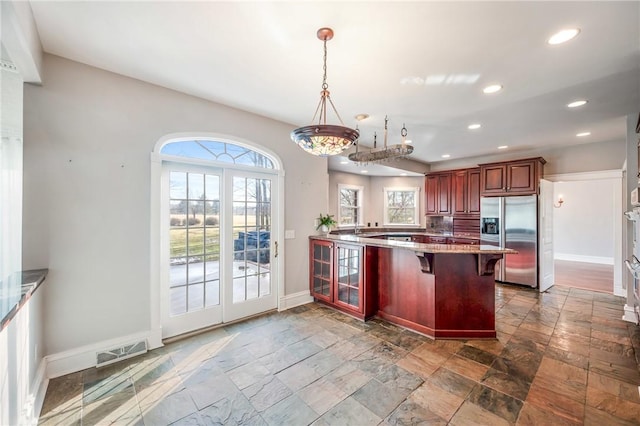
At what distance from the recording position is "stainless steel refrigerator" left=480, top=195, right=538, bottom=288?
4.99 metres

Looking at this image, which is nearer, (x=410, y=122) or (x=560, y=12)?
(x=560, y=12)

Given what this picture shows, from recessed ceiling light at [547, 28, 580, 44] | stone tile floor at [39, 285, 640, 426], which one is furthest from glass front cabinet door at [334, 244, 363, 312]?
recessed ceiling light at [547, 28, 580, 44]

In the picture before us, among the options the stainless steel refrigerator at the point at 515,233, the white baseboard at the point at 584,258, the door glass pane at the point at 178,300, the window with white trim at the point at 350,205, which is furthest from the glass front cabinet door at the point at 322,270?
the white baseboard at the point at 584,258

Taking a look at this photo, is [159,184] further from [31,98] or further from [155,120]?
[31,98]

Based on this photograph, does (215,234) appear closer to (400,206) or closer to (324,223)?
(324,223)

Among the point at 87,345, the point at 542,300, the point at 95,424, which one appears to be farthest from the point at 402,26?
the point at 542,300

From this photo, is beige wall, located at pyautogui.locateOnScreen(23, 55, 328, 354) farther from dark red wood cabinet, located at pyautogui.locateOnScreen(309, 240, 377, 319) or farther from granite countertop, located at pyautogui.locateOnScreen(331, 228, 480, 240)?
granite countertop, located at pyautogui.locateOnScreen(331, 228, 480, 240)

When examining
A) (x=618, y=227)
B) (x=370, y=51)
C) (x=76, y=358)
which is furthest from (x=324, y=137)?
(x=618, y=227)

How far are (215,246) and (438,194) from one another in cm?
550

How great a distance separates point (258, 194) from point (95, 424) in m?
2.69

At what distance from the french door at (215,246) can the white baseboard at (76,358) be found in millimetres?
500

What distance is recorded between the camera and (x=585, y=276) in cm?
601

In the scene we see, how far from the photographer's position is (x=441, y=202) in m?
6.63

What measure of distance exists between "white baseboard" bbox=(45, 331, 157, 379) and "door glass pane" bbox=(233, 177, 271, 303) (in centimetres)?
Answer: 133
